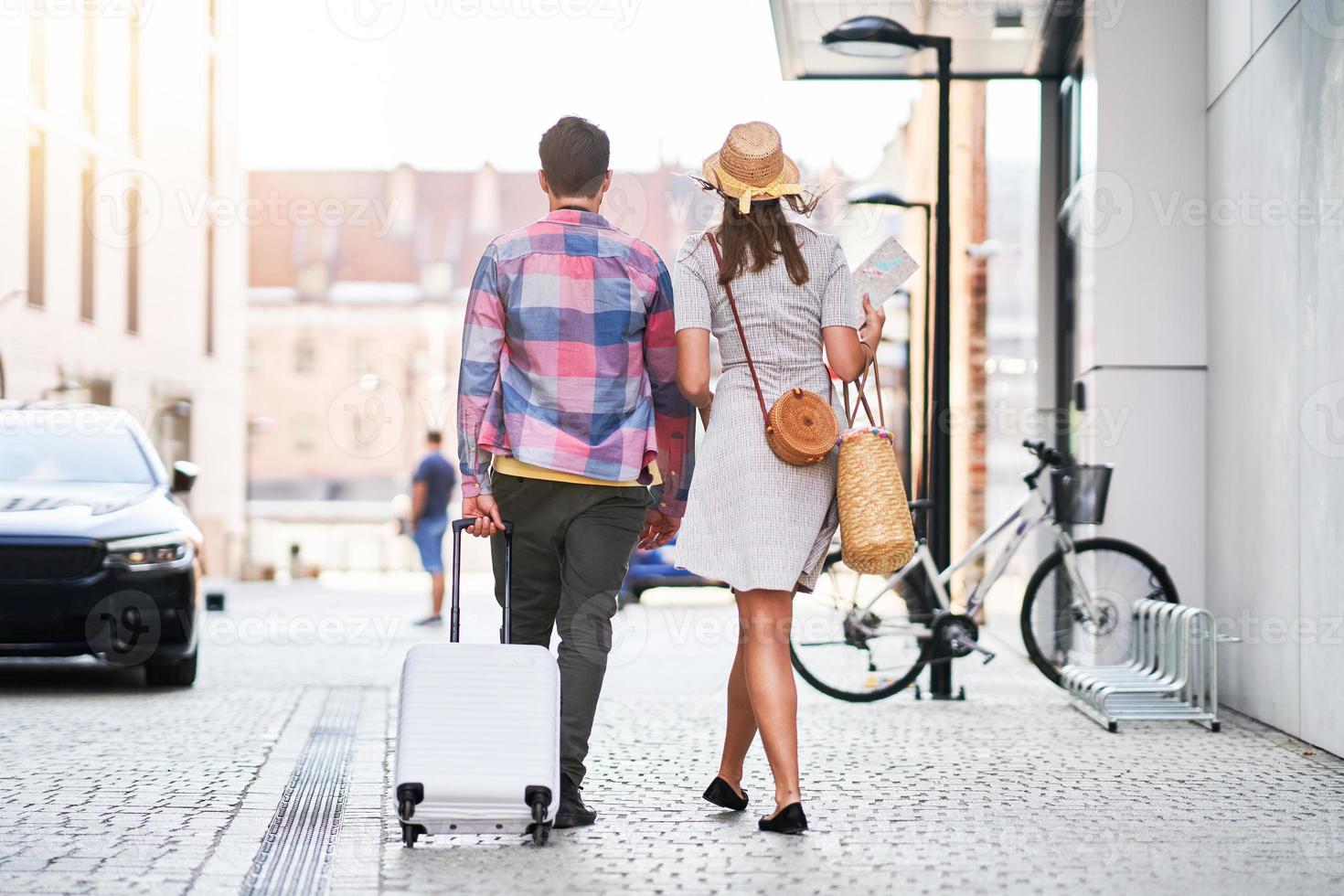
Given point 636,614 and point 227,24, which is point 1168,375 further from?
point 227,24

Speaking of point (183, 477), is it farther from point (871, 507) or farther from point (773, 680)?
point (871, 507)

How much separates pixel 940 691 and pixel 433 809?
478cm

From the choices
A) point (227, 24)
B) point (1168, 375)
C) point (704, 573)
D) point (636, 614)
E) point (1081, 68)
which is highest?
point (227, 24)

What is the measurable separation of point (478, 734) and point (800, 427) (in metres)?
1.22

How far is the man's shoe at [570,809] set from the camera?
487cm

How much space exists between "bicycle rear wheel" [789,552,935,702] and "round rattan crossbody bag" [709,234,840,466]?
3.59m

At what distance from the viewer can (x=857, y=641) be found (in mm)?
8430

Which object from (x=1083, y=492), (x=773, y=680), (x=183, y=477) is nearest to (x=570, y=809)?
(x=773, y=680)

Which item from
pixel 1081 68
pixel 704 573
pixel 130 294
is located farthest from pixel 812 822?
pixel 130 294

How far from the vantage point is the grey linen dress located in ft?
16.0

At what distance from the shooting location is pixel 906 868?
440cm

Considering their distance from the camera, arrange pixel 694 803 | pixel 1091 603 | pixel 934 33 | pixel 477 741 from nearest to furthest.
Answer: pixel 477 741 < pixel 694 803 < pixel 1091 603 < pixel 934 33

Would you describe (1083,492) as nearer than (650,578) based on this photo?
Yes

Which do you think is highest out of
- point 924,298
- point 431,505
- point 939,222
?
point 939,222
